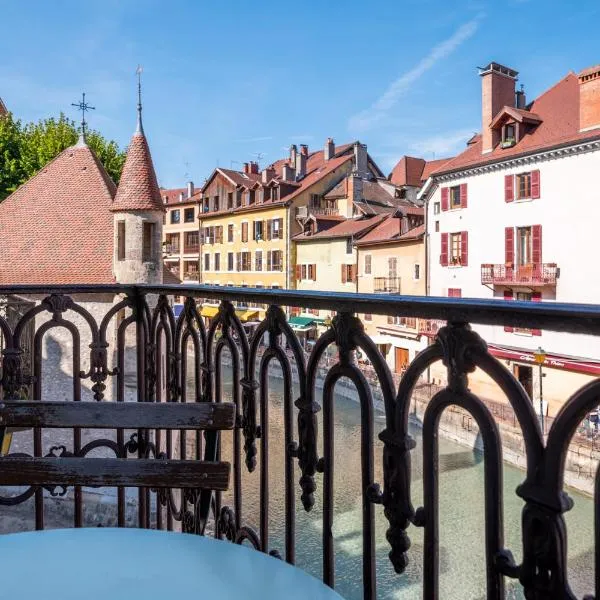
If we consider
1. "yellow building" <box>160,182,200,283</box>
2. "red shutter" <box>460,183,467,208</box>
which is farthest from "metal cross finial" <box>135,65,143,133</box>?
"yellow building" <box>160,182,200,283</box>

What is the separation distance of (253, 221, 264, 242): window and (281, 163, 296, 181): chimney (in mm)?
3569

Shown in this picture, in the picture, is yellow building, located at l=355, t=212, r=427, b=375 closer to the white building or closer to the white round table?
the white building

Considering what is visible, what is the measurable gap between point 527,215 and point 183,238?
31.8m

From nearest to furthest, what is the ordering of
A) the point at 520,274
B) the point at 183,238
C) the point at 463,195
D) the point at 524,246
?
1. the point at 520,274
2. the point at 524,246
3. the point at 463,195
4. the point at 183,238

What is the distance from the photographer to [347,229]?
3319cm

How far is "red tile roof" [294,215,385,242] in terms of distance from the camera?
3172 cm

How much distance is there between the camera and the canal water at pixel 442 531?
13633 mm

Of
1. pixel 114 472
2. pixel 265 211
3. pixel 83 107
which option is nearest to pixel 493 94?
pixel 83 107

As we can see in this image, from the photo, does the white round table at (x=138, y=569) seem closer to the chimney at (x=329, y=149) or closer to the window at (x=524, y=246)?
the window at (x=524, y=246)

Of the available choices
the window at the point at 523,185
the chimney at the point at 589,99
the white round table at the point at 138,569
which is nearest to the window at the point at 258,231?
the window at the point at 523,185

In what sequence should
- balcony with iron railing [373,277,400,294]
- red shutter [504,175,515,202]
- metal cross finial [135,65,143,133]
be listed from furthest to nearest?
balcony with iron railing [373,277,400,294]
red shutter [504,175,515,202]
metal cross finial [135,65,143,133]

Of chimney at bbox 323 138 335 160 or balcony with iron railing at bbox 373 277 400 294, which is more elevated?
chimney at bbox 323 138 335 160

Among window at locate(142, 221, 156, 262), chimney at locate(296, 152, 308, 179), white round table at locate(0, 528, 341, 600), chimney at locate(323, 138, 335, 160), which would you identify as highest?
chimney at locate(323, 138, 335, 160)

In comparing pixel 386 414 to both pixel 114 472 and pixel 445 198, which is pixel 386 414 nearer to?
pixel 114 472
